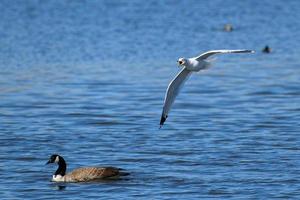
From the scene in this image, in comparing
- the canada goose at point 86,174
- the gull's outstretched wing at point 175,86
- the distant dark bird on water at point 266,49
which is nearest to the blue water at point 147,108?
the canada goose at point 86,174

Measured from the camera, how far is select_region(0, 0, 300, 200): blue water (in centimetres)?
1881

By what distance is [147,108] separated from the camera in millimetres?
28125

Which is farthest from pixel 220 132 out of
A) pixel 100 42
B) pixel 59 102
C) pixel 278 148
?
pixel 100 42

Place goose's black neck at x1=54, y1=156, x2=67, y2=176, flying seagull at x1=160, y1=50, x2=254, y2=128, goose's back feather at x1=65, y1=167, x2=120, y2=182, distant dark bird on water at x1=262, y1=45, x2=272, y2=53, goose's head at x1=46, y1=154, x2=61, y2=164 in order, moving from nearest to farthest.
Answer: flying seagull at x1=160, y1=50, x2=254, y2=128, goose's back feather at x1=65, y1=167, x2=120, y2=182, goose's black neck at x1=54, y1=156, x2=67, y2=176, goose's head at x1=46, y1=154, x2=61, y2=164, distant dark bird on water at x1=262, y1=45, x2=272, y2=53

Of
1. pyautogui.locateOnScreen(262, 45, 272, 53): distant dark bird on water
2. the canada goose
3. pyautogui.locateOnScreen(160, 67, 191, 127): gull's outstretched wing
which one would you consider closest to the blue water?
the canada goose

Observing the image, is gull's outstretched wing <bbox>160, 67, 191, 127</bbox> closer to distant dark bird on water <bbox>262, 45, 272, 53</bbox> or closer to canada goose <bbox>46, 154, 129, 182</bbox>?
canada goose <bbox>46, 154, 129, 182</bbox>

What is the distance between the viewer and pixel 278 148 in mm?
21922

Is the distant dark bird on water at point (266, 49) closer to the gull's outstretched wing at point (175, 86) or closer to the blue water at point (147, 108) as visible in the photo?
the blue water at point (147, 108)

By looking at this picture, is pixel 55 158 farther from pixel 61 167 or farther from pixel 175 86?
pixel 175 86

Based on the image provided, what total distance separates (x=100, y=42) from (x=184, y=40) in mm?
3455

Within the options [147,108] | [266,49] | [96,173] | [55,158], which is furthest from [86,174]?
[266,49]

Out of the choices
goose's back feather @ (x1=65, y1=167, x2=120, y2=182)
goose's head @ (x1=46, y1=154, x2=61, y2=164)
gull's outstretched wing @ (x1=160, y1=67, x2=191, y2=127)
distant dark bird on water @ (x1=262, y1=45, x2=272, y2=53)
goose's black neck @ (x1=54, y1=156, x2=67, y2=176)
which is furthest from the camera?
distant dark bird on water @ (x1=262, y1=45, x2=272, y2=53)

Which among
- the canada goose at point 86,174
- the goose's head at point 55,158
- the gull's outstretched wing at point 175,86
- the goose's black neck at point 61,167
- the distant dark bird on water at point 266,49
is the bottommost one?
the canada goose at point 86,174

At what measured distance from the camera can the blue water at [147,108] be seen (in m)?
18.8
